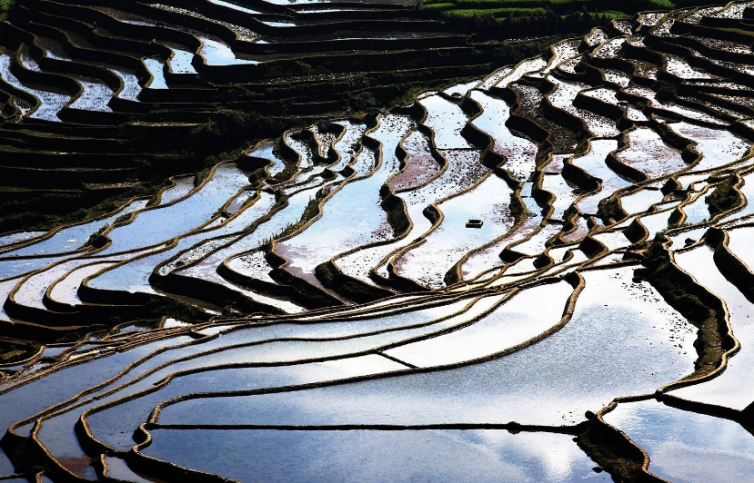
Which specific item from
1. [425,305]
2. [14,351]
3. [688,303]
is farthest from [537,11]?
[688,303]

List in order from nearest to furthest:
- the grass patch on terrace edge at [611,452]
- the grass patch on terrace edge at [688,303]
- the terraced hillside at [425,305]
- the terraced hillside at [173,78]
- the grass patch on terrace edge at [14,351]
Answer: the grass patch on terrace edge at [611,452] < the terraced hillside at [425,305] < the grass patch on terrace edge at [688,303] < the grass patch on terrace edge at [14,351] < the terraced hillside at [173,78]

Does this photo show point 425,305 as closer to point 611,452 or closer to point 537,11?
point 611,452

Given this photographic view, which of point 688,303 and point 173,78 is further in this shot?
point 173,78

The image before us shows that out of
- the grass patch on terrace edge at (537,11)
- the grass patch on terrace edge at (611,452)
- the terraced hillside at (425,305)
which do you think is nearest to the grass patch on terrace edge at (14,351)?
the terraced hillside at (425,305)

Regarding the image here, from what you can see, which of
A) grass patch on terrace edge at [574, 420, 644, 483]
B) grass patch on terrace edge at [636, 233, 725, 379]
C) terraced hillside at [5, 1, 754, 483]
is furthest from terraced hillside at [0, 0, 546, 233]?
grass patch on terrace edge at [574, 420, 644, 483]

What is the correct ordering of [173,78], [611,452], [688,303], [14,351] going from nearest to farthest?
[611,452], [688,303], [14,351], [173,78]

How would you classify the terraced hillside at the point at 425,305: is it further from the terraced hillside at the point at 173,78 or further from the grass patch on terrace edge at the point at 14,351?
the terraced hillside at the point at 173,78

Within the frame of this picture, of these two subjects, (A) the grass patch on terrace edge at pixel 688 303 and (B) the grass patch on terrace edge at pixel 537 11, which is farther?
(B) the grass patch on terrace edge at pixel 537 11

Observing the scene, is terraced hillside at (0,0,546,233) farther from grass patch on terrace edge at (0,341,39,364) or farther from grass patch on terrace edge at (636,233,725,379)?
grass patch on terrace edge at (636,233,725,379)
